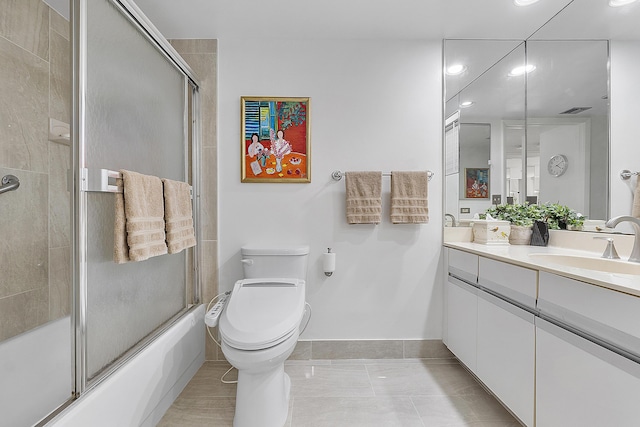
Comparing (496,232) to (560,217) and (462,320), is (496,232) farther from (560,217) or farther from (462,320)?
(462,320)

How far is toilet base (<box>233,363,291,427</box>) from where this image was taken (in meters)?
1.47

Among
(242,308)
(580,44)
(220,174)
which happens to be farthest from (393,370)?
(580,44)

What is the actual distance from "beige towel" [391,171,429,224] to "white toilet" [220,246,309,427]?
829 millimetres

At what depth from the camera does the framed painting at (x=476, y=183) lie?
7.23 feet

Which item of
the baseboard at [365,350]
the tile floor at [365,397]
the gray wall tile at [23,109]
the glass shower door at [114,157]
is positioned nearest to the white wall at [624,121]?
the tile floor at [365,397]

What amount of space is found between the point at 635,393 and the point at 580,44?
184cm

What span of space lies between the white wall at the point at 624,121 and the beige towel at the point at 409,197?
935mm

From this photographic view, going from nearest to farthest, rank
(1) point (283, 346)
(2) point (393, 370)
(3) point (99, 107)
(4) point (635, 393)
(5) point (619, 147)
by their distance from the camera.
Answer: (4) point (635, 393) → (3) point (99, 107) → (1) point (283, 346) → (5) point (619, 147) → (2) point (393, 370)

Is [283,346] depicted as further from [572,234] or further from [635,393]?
[572,234]

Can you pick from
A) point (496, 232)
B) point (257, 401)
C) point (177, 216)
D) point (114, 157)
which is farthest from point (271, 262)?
point (496, 232)

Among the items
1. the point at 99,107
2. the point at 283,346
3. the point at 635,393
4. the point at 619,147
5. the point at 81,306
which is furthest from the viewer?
the point at 619,147

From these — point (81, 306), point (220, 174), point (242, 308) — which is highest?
point (220, 174)

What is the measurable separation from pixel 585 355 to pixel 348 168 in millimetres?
1525

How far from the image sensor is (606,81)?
1.70m
